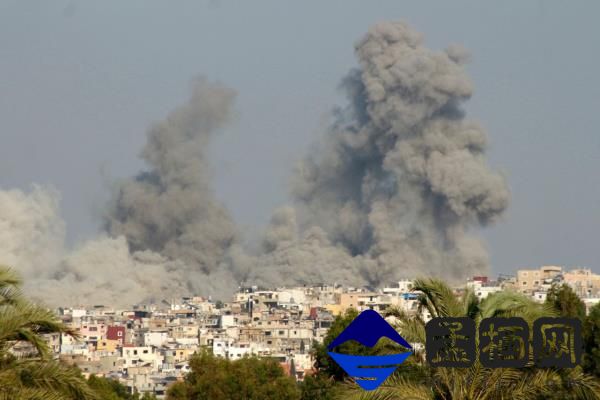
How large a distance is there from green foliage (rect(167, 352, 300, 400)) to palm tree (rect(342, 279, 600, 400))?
20.1 m

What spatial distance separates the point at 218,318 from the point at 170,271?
9.50 meters

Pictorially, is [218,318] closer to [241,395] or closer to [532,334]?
[241,395]

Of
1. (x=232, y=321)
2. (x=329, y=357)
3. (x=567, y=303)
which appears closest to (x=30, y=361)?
(x=567, y=303)

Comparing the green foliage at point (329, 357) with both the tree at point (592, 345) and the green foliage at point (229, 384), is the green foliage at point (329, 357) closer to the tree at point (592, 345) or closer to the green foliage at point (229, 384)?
the green foliage at point (229, 384)

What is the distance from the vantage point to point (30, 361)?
44.8 ft

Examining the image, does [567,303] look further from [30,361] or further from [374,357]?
[30,361]

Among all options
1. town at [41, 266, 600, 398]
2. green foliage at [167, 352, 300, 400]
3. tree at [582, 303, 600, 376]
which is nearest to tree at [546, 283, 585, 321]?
tree at [582, 303, 600, 376]

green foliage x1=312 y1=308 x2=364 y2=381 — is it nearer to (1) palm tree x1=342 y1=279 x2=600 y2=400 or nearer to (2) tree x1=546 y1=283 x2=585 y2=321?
(2) tree x1=546 y1=283 x2=585 y2=321

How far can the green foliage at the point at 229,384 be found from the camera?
36.7 m

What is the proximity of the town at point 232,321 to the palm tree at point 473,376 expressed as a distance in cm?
5835

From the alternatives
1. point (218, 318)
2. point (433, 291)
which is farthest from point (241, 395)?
point (218, 318)

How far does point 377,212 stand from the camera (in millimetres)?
83438

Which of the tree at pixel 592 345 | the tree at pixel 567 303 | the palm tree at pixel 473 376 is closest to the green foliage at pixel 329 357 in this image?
the tree at pixel 567 303

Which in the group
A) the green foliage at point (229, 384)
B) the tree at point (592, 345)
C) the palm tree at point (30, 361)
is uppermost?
the green foliage at point (229, 384)
